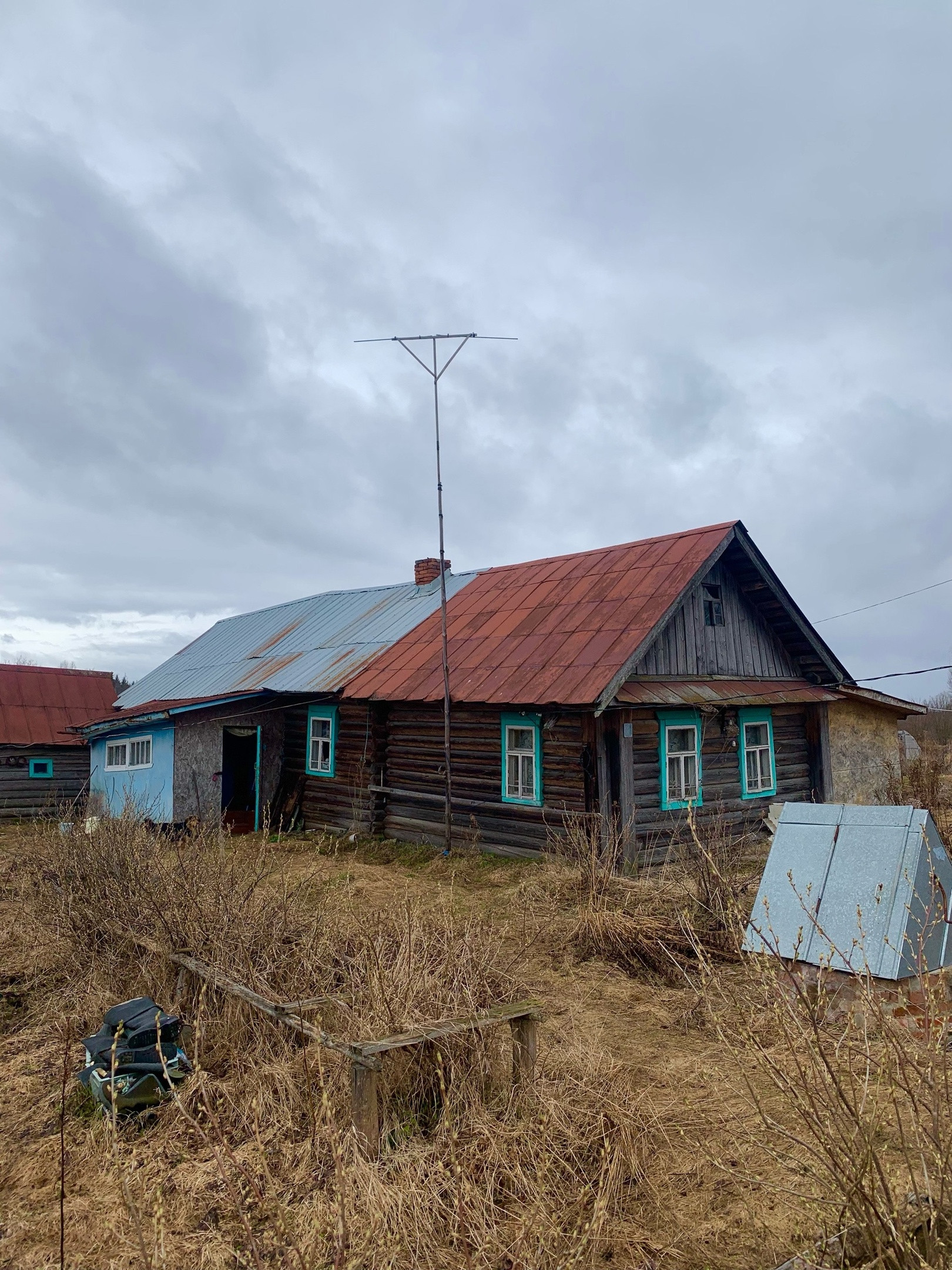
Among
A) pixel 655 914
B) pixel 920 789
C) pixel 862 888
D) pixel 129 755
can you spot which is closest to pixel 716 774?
pixel 920 789

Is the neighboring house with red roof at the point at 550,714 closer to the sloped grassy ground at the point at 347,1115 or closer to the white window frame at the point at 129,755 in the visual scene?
the white window frame at the point at 129,755

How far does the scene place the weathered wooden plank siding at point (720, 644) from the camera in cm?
1373

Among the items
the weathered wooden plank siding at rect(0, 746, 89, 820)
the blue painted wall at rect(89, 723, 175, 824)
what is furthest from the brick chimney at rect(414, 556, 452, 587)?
the weathered wooden plank siding at rect(0, 746, 89, 820)

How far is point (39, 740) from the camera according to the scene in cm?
2053

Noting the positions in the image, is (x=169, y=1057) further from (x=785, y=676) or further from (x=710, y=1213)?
(x=785, y=676)

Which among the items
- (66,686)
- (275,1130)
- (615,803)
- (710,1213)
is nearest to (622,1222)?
(710,1213)

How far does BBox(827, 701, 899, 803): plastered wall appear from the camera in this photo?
17.3 m

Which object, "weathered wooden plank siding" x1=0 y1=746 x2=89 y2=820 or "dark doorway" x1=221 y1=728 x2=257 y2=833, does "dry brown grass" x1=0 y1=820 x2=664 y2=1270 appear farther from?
"weathered wooden plank siding" x1=0 y1=746 x2=89 y2=820

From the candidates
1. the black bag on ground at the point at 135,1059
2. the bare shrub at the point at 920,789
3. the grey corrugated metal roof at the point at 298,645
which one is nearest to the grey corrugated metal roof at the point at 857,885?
the black bag on ground at the point at 135,1059

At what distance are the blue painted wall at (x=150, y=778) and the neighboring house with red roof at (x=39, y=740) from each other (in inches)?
81.4

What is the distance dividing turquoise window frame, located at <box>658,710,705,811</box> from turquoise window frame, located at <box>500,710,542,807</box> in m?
1.86

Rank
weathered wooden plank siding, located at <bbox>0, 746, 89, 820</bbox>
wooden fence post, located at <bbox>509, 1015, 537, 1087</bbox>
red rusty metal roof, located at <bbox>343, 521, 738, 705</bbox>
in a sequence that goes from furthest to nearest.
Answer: weathered wooden plank siding, located at <bbox>0, 746, 89, 820</bbox> → red rusty metal roof, located at <bbox>343, 521, 738, 705</bbox> → wooden fence post, located at <bbox>509, 1015, 537, 1087</bbox>

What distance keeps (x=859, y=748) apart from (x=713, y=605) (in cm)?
567

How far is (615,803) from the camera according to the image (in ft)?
40.4
